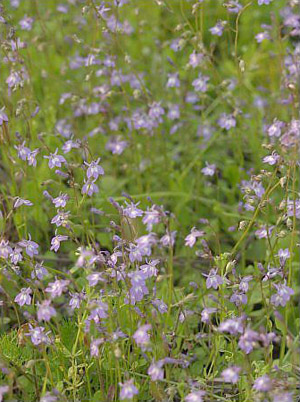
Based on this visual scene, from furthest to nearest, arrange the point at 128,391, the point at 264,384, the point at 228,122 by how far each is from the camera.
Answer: the point at 228,122, the point at 128,391, the point at 264,384

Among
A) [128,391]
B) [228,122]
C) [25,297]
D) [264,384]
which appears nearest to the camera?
[264,384]

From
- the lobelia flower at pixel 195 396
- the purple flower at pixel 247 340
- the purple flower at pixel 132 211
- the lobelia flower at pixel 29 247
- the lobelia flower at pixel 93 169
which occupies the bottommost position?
the lobelia flower at pixel 195 396

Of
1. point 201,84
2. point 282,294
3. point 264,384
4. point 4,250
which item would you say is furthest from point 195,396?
point 201,84

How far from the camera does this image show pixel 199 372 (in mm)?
3195

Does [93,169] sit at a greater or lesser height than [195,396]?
greater

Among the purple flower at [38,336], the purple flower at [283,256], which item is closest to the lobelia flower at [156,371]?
the purple flower at [38,336]

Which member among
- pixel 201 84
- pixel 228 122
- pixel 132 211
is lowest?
pixel 132 211

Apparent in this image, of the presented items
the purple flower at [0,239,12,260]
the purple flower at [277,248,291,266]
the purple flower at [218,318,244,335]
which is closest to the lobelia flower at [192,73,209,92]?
the purple flower at [277,248,291,266]

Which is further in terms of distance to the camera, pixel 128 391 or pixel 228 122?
pixel 228 122

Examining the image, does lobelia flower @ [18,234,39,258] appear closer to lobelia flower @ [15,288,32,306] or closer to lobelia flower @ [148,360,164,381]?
lobelia flower @ [15,288,32,306]

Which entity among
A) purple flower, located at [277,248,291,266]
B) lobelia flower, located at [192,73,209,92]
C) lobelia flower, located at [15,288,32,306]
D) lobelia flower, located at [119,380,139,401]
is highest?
lobelia flower, located at [192,73,209,92]

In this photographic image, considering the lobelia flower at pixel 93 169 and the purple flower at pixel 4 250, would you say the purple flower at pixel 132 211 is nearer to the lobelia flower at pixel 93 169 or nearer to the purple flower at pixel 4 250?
the lobelia flower at pixel 93 169

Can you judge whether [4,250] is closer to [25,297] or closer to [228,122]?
[25,297]

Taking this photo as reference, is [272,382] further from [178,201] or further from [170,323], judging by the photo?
[178,201]
